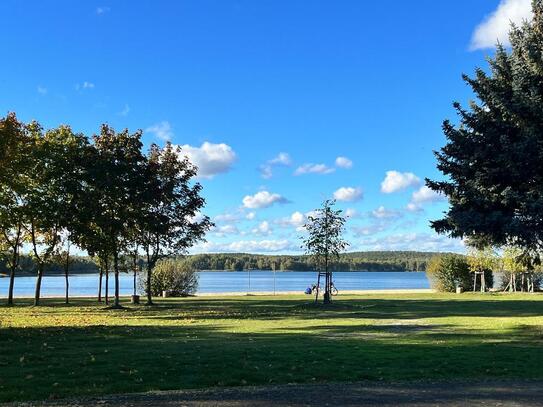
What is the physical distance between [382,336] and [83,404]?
398 inches

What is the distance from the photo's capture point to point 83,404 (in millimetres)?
7262

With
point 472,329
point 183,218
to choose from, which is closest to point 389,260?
point 183,218

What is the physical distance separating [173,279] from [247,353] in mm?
38775

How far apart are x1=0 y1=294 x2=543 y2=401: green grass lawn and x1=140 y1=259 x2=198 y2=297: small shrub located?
95.8ft

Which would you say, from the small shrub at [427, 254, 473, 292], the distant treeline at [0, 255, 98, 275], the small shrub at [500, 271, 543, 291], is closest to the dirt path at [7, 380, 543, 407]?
the distant treeline at [0, 255, 98, 275]

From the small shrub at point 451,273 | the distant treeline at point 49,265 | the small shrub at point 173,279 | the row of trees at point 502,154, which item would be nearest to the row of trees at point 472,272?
the small shrub at point 451,273

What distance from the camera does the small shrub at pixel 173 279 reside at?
4950 cm

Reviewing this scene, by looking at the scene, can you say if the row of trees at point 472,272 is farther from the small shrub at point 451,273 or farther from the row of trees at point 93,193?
the row of trees at point 93,193

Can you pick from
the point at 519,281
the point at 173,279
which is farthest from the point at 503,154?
the point at 519,281

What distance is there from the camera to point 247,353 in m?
11.8

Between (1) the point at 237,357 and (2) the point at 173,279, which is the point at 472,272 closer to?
(2) the point at 173,279

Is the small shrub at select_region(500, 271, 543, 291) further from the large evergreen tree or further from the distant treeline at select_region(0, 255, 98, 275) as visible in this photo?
the large evergreen tree

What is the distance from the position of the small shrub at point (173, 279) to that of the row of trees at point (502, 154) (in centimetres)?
3528

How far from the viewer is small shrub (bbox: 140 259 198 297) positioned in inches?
1949
